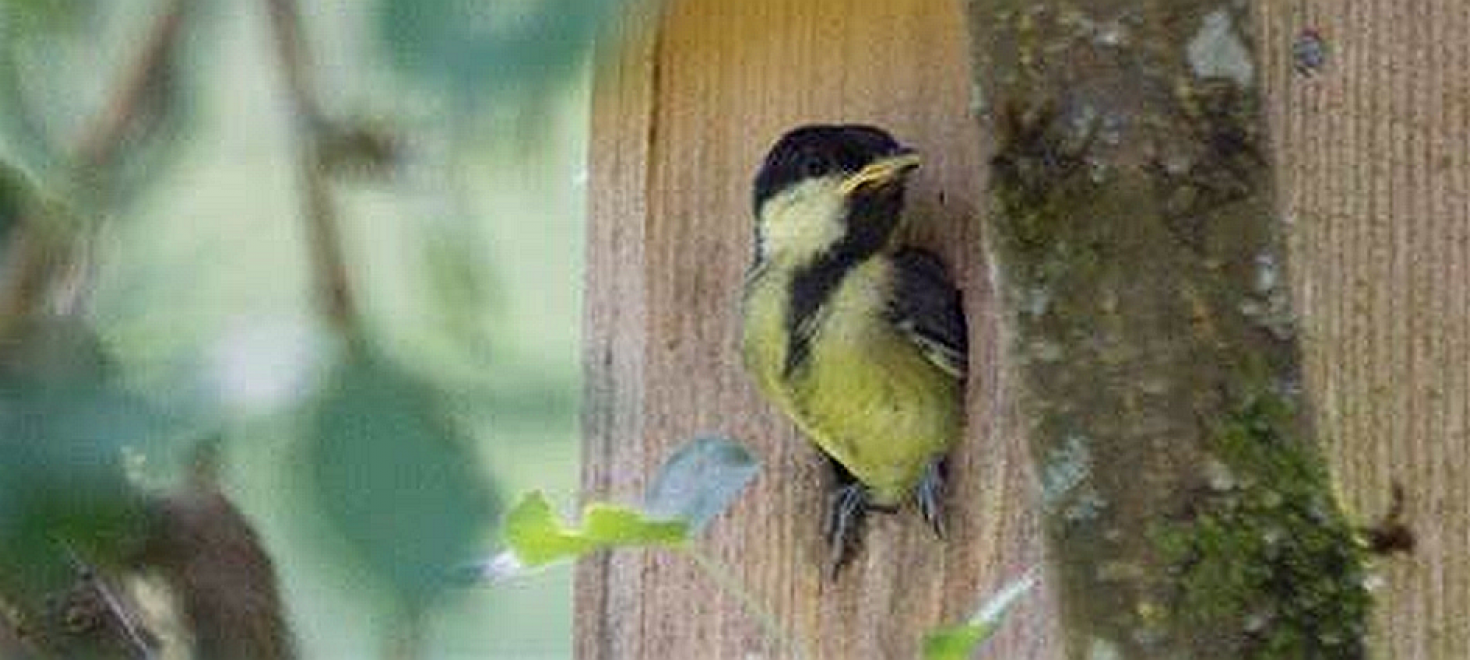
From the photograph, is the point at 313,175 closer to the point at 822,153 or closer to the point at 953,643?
the point at 953,643

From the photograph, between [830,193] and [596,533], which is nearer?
[596,533]

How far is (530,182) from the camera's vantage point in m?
0.93

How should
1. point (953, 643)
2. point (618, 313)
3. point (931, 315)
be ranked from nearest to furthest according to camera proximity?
point (953, 643), point (931, 315), point (618, 313)

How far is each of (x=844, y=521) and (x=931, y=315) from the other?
191 mm

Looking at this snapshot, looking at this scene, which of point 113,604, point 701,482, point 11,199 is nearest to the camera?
point 11,199

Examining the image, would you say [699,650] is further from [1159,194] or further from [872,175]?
[1159,194]

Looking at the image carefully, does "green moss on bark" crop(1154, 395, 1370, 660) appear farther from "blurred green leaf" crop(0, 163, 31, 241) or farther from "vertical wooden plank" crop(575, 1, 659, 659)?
"vertical wooden plank" crop(575, 1, 659, 659)

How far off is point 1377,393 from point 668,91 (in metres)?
0.57

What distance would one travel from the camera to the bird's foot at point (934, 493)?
215 centimetres

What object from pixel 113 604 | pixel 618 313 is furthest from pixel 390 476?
pixel 618 313

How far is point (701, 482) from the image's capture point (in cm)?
187

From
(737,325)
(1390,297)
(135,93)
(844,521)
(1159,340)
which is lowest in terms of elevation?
(844,521)

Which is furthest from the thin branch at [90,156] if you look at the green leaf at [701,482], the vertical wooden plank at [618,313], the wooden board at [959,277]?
the vertical wooden plank at [618,313]

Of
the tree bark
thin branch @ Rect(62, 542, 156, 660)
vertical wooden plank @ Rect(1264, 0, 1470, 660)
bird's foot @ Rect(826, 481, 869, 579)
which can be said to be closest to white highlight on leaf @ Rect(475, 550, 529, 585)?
thin branch @ Rect(62, 542, 156, 660)
